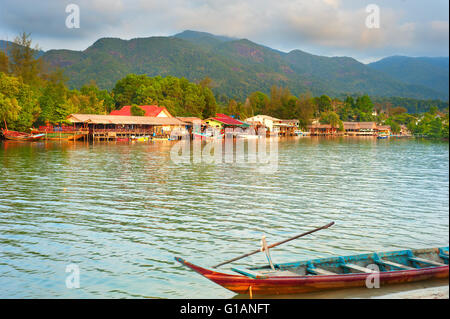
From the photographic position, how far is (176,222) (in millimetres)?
13992

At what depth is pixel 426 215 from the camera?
1539 cm

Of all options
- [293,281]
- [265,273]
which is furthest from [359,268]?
[265,273]

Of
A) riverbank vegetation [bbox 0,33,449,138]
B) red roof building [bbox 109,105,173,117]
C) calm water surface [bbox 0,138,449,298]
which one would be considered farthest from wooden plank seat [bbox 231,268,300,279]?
red roof building [bbox 109,105,173,117]

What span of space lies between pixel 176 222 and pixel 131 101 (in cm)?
8688

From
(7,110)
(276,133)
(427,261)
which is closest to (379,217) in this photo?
(427,261)

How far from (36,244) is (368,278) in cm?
878

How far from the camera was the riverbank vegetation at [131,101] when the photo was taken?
5897 cm

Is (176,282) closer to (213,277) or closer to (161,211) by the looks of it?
(213,277)

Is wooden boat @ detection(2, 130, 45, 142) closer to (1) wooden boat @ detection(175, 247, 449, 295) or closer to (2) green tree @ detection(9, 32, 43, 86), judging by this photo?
(2) green tree @ detection(9, 32, 43, 86)

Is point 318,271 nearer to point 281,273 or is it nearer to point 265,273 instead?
point 281,273

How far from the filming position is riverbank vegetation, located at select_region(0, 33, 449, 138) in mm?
58969

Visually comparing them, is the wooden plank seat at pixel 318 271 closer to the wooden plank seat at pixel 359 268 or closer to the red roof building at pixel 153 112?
the wooden plank seat at pixel 359 268

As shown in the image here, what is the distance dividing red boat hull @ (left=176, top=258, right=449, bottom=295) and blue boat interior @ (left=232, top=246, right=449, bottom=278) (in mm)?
149

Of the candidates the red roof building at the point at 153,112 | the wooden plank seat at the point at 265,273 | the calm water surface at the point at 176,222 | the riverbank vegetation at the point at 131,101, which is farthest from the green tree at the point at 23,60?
the wooden plank seat at the point at 265,273
